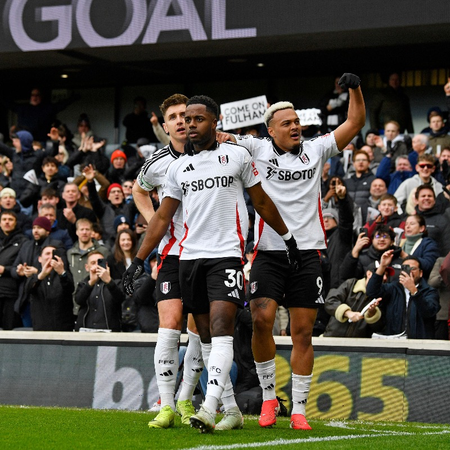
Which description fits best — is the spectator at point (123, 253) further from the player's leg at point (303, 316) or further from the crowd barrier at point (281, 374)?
the player's leg at point (303, 316)

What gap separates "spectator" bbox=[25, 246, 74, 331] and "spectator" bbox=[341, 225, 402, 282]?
338 cm

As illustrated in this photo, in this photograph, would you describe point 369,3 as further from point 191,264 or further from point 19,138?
point 191,264

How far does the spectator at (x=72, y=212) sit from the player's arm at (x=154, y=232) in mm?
7353

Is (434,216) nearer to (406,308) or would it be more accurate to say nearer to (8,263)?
(406,308)

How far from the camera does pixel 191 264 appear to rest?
6.90 m

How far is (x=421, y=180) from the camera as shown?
13.2 metres

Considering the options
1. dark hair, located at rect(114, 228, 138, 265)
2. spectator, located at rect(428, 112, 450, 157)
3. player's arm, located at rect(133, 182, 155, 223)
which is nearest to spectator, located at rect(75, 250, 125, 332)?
dark hair, located at rect(114, 228, 138, 265)

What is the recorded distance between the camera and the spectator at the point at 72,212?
1456 cm

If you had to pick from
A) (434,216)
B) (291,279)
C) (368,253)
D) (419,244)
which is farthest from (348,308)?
(291,279)

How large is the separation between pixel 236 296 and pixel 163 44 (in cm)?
1205

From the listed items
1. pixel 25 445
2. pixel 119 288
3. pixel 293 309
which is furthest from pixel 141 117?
pixel 25 445

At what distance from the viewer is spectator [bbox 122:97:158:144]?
20031 mm

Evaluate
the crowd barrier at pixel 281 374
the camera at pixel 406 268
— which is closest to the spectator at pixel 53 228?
the crowd barrier at pixel 281 374

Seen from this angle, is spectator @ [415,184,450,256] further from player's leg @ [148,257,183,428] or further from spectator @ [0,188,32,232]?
spectator @ [0,188,32,232]
